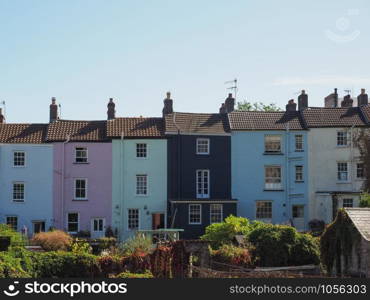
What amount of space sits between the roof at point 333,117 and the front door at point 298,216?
6.82 metres

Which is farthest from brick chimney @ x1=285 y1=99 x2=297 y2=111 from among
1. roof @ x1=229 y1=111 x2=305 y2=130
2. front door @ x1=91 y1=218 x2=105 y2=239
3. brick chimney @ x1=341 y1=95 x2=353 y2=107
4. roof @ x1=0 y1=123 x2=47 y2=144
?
roof @ x1=0 y1=123 x2=47 y2=144

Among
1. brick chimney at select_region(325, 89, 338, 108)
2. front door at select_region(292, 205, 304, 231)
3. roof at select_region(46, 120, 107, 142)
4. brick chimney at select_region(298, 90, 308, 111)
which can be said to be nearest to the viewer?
roof at select_region(46, 120, 107, 142)

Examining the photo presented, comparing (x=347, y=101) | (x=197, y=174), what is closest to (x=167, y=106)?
(x=197, y=174)

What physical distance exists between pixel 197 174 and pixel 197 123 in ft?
14.4

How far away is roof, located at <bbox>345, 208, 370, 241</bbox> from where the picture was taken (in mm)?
29500

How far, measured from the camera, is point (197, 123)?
57250 mm

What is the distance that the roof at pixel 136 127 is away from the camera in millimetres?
55469

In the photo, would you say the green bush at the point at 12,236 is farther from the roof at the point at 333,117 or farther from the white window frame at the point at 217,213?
the roof at the point at 333,117

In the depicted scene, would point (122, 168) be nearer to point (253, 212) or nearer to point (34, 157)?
point (34, 157)

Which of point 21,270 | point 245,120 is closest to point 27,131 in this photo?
point 245,120

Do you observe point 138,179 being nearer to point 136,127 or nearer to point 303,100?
point 136,127

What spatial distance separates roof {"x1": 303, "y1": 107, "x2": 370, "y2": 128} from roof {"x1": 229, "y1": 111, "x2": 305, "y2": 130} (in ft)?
2.78

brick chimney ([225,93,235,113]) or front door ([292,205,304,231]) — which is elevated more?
brick chimney ([225,93,235,113])

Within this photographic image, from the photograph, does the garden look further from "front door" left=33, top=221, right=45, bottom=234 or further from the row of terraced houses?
the row of terraced houses
